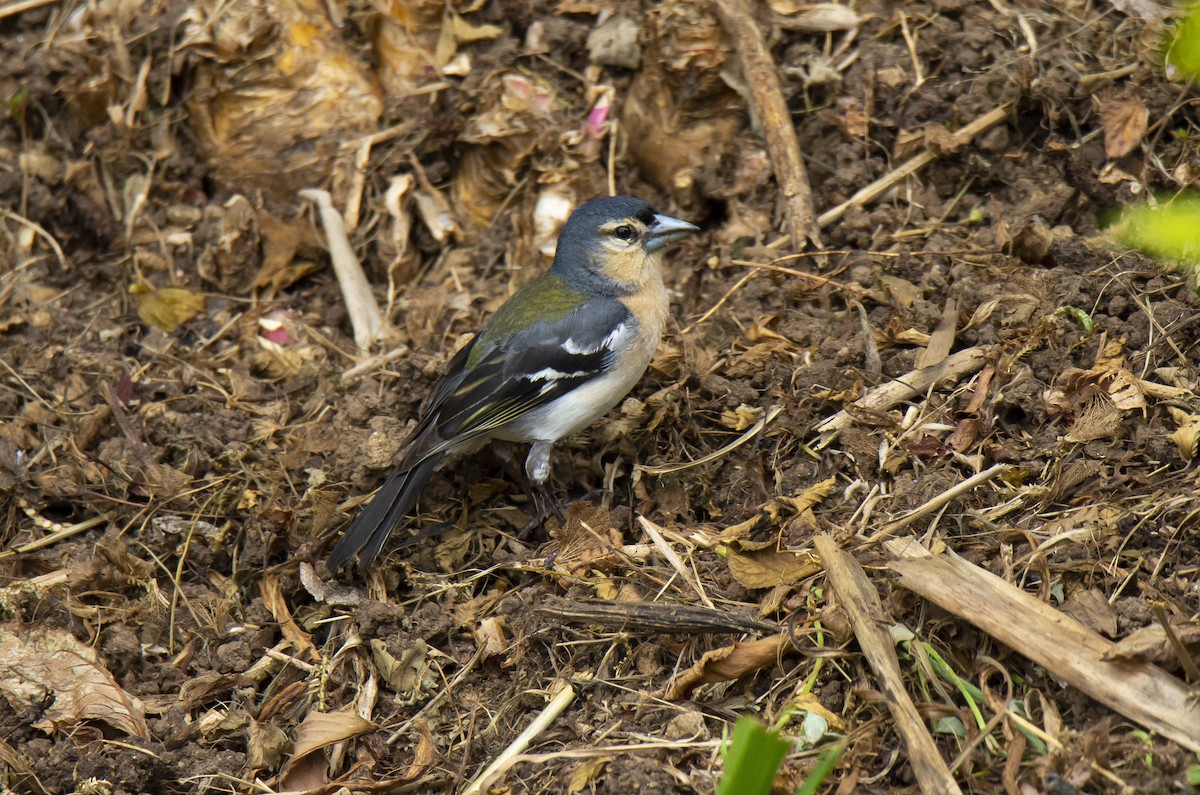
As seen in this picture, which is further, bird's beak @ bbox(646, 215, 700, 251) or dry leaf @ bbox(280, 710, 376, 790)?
bird's beak @ bbox(646, 215, 700, 251)

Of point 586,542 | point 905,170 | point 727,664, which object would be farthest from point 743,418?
point 905,170

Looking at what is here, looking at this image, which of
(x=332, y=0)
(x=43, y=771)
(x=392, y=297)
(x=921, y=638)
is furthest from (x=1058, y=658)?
(x=332, y=0)

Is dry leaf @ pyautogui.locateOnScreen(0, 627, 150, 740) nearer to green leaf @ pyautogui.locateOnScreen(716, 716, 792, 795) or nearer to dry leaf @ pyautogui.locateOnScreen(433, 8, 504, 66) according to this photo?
green leaf @ pyautogui.locateOnScreen(716, 716, 792, 795)

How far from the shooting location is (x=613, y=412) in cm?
525

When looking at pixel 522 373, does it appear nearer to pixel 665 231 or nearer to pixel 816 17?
pixel 665 231

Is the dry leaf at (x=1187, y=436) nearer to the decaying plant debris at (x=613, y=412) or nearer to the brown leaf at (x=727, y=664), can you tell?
the decaying plant debris at (x=613, y=412)

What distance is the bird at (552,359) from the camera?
4676mm

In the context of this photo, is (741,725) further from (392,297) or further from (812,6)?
(812,6)

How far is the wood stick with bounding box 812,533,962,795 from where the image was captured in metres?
3.08

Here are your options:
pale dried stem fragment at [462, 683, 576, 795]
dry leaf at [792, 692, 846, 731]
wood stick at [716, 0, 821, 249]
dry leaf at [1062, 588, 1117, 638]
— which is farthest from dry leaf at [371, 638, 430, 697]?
wood stick at [716, 0, 821, 249]

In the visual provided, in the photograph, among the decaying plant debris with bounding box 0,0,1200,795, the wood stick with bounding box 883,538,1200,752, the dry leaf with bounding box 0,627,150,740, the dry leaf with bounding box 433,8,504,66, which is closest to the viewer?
the wood stick with bounding box 883,538,1200,752

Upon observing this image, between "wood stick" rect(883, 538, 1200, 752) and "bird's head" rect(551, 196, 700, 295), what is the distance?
2095 millimetres

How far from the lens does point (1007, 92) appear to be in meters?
5.27

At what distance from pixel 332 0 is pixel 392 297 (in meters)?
1.80
